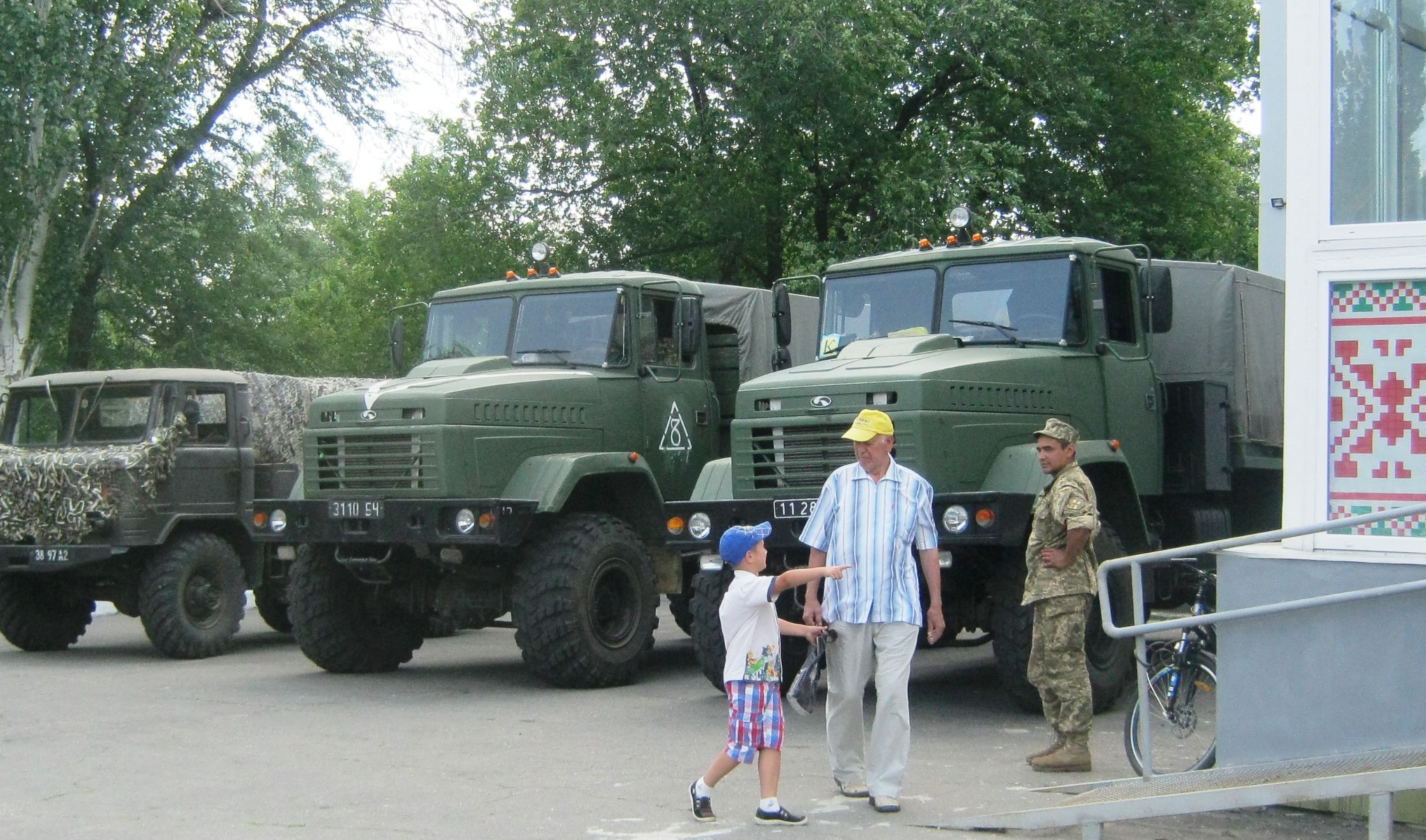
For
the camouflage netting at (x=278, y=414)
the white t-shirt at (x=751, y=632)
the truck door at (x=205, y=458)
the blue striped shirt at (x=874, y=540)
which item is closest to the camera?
the white t-shirt at (x=751, y=632)

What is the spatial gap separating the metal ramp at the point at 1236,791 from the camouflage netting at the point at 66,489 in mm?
8418

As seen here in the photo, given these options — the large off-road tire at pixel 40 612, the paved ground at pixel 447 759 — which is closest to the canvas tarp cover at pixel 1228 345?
the paved ground at pixel 447 759

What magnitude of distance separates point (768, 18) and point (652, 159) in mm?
3860

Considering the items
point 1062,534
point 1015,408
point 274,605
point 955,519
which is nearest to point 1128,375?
point 1015,408

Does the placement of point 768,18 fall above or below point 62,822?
above

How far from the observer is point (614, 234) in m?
24.0

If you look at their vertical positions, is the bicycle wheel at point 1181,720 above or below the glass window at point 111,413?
below

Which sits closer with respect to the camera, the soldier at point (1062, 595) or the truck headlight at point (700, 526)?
the soldier at point (1062, 595)

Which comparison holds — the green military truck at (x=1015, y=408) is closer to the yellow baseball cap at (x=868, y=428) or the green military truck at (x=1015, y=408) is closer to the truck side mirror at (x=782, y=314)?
the truck side mirror at (x=782, y=314)

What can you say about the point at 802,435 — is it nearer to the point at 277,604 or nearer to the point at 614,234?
the point at 277,604

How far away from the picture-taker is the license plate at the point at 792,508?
30.7 feet

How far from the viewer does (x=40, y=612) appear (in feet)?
45.0

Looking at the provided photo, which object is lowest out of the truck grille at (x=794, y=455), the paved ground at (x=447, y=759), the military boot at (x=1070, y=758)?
the paved ground at (x=447, y=759)

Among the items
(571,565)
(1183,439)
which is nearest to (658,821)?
(571,565)
